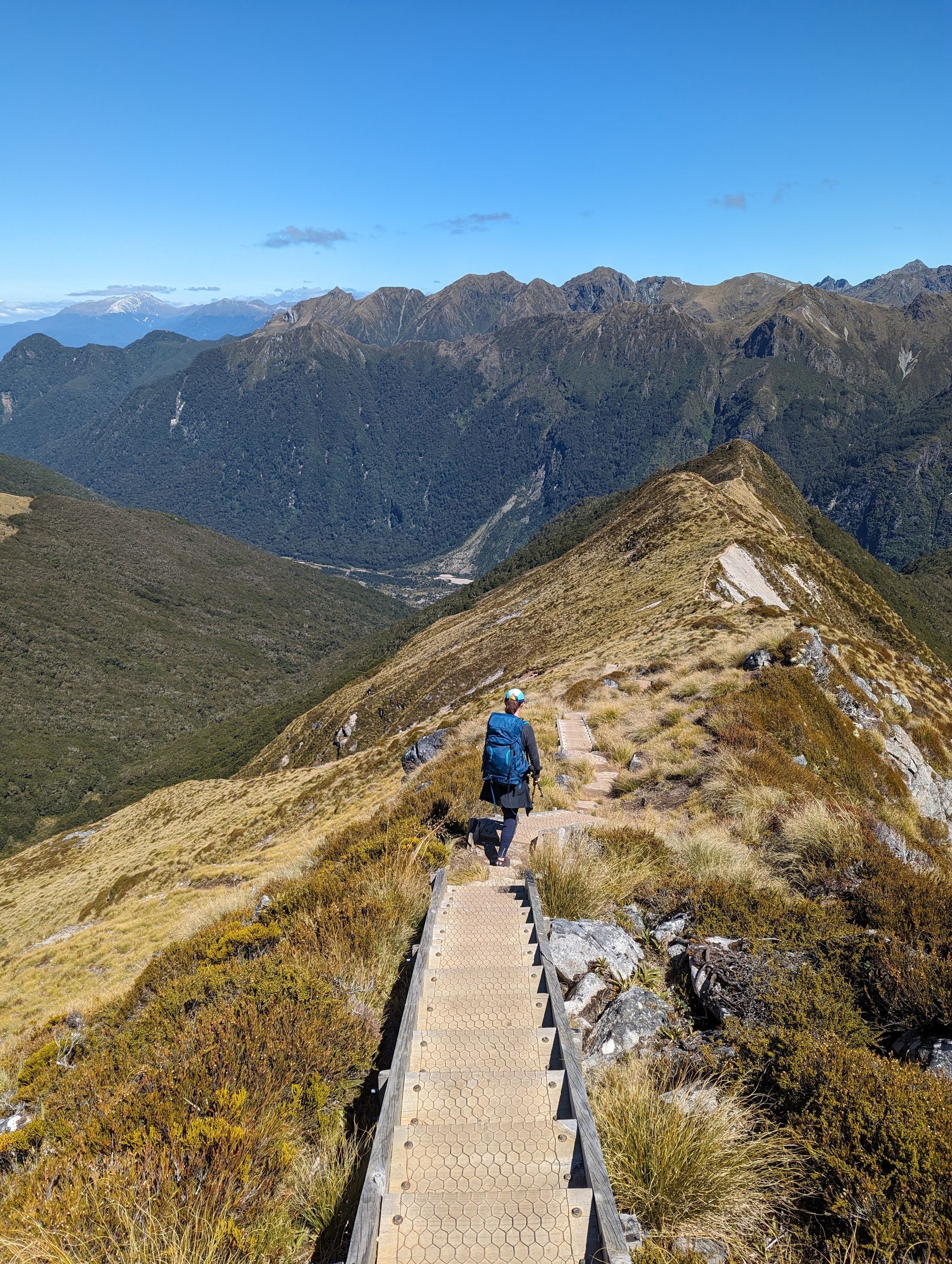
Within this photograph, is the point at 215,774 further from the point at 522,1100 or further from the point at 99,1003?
the point at 522,1100

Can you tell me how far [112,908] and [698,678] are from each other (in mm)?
44425

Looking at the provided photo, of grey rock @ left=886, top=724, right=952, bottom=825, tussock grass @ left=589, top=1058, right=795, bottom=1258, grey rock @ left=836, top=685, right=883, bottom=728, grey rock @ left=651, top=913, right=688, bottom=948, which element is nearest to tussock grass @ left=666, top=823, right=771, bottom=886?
grey rock @ left=651, top=913, right=688, bottom=948

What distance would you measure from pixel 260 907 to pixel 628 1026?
27.0 feet

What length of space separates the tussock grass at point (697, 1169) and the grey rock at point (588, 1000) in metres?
1.76

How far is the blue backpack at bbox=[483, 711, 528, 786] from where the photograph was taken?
35.7ft

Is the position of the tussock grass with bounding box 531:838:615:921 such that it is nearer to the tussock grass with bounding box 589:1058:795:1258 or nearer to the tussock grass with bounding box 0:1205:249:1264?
the tussock grass with bounding box 589:1058:795:1258

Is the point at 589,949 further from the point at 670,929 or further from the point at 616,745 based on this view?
the point at 616,745

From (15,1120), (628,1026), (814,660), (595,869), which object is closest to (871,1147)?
(628,1026)

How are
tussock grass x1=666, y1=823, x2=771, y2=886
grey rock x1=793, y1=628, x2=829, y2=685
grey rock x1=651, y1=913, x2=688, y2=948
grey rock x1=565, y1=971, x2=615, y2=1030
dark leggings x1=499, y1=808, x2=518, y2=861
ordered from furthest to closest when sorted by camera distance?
grey rock x1=793, y1=628, x2=829, y2=685 → dark leggings x1=499, y1=808, x2=518, y2=861 → tussock grass x1=666, y1=823, x2=771, y2=886 → grey rock x1=651, y1=913, x2=688, y2=948 → grey rock x1=565, y1=971, x2=615, y2=1030

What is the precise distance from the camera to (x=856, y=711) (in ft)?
85.1

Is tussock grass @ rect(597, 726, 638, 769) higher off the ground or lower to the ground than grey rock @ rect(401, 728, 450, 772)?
higher

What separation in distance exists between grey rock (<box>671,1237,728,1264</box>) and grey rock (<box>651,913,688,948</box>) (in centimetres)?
416

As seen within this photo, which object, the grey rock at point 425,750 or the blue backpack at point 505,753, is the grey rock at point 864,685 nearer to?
the grey rock at point 425,750

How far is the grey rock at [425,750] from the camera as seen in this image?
95.7 feet
